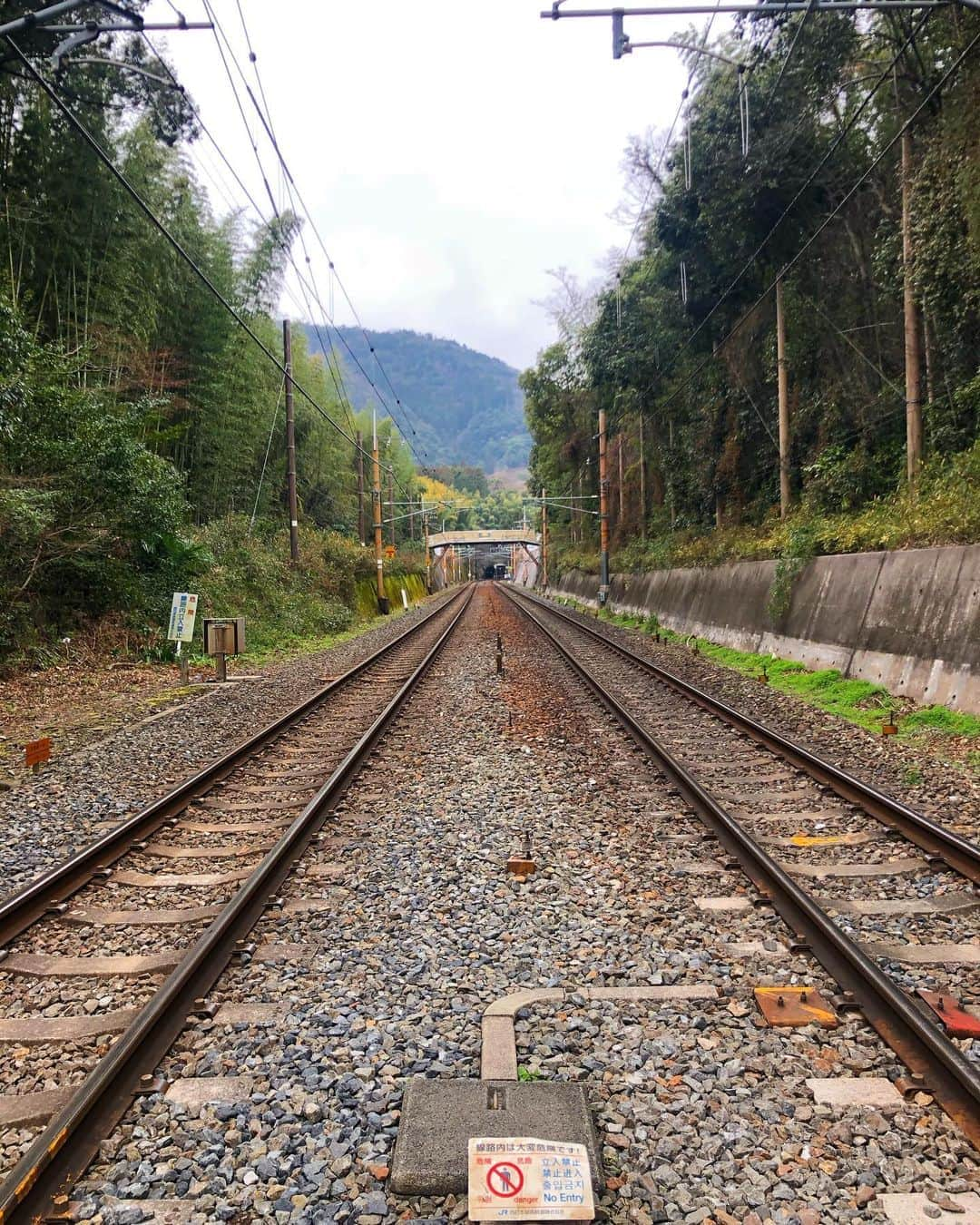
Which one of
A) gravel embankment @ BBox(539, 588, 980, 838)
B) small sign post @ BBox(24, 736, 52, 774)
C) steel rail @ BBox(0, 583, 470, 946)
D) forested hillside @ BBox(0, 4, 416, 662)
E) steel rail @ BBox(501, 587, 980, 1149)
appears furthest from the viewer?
forested hillside @ BBox(0, 4, 416, 662)

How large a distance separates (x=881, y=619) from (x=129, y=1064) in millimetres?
9777

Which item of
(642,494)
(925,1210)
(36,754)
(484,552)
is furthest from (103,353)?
(484,552)

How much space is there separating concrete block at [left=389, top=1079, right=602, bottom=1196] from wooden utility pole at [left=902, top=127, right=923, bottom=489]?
11.4 meters

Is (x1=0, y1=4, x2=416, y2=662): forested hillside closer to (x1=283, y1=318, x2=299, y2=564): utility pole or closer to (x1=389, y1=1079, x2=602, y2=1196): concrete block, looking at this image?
(x1=283, y1=318, x2=299, y2=564): utility pole

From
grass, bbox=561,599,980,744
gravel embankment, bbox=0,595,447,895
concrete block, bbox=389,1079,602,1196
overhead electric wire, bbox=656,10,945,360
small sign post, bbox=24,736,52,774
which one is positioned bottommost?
gravel embankment, bbox=0,595,447,895

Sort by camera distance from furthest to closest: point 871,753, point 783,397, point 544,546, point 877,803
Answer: point 544,546, point 783,397, point 871,753, point 877,803

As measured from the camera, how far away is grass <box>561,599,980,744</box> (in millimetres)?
7461

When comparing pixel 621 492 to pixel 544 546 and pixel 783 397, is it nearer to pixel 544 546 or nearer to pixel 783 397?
pixel 783 397

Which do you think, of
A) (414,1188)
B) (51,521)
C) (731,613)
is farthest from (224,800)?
(731,613)

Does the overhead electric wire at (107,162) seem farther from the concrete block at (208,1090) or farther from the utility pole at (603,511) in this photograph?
the utility pole at (603,511)

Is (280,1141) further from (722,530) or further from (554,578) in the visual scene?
(554,578)

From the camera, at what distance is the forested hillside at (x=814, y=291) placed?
10.9 m

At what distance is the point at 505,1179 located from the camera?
2.06 metres

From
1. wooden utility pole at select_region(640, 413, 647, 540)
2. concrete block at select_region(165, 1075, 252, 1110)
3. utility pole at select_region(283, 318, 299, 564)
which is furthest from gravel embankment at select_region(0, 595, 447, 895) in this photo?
wooden utility pole at select_region(640, 413, 647, 540)
